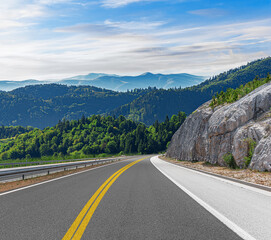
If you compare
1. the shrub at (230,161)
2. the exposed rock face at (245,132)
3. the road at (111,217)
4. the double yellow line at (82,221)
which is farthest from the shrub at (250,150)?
the double yellow line at (82,221)

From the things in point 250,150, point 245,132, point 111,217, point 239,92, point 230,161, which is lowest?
point 230,161

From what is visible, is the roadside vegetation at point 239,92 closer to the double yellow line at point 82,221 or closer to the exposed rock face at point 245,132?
the exposed rock face at point 245,132

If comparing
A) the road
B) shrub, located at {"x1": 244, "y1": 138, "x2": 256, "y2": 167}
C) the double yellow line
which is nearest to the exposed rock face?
shrub, located at {"x1": 244, "y1": 138, "x2": 256, "y2": 167}

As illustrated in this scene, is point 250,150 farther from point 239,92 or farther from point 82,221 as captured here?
point 82,221

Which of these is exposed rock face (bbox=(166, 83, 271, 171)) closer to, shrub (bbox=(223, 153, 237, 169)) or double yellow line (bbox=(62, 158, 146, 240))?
shrub (bbox=(223, 153, 237, 169))

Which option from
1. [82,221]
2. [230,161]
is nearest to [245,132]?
[230,161]

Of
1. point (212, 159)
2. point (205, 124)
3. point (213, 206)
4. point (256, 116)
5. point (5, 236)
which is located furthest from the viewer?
point (205, 124)

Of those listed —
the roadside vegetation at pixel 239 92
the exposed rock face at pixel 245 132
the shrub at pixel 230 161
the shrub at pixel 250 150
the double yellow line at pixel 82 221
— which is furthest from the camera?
the roadside vegetation at pixel 239 92

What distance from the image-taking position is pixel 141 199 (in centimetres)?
901

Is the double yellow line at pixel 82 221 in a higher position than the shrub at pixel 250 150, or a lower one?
lower

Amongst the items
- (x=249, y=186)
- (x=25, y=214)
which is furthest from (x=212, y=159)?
(x=25, y=214)

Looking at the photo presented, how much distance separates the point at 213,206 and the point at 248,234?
253cm

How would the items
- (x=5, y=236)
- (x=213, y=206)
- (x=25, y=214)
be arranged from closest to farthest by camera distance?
1. (x=5, y=236)
2. (x=25, y=214)
3. (x=213, y=206)

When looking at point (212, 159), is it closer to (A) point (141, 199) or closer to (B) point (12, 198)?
(A) point (141, 199)
